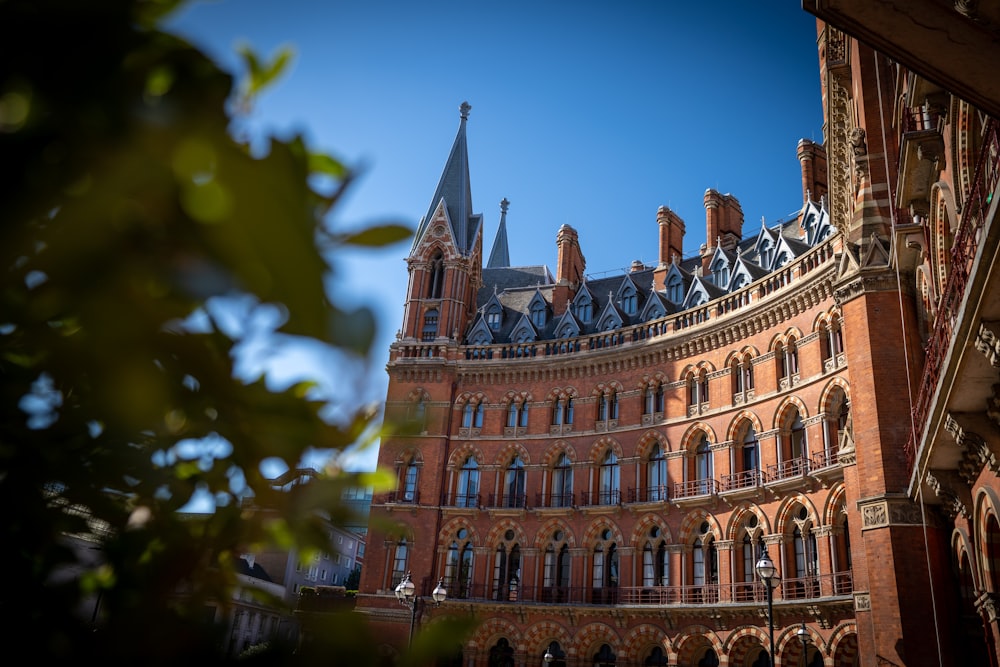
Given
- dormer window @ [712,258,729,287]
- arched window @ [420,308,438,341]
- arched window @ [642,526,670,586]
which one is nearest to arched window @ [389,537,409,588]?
arched window @ [420,308,438,341]

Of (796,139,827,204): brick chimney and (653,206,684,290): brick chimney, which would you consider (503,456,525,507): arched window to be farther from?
(796,139,827,204): brick chimney

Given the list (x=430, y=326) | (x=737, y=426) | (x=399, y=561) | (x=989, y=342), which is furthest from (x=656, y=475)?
(x=989, y=342)

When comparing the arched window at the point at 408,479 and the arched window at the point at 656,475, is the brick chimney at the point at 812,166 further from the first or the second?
the arched window at the point at 408,479

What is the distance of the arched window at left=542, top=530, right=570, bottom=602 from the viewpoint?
2802 cm

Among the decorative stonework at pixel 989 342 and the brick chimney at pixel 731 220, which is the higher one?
the brick chimney at pixel 731 220

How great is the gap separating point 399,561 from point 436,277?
13580 millimetres

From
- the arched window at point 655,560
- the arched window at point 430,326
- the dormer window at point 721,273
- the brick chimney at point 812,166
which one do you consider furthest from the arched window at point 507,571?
the brick chimney at point 812,166

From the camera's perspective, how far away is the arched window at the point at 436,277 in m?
36.3

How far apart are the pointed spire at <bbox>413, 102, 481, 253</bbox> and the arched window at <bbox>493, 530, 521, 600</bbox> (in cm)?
1481

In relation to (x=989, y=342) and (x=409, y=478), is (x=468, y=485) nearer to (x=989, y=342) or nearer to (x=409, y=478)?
(x=409, y=478)

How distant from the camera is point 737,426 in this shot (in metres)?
25.8

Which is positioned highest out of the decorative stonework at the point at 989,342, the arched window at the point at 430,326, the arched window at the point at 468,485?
the arched window at the point at 430,326

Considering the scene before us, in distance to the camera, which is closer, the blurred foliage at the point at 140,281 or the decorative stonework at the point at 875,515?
the blurred foliage at the point at 140,281

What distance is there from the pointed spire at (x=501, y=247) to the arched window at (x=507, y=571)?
2922cm
